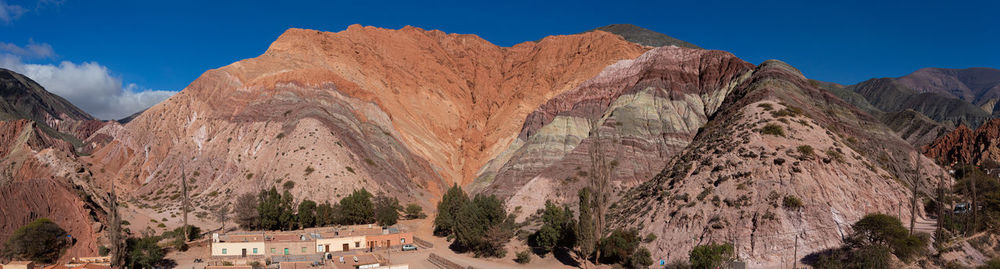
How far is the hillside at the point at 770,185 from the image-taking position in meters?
42.6

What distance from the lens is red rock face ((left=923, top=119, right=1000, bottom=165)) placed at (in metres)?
77.3

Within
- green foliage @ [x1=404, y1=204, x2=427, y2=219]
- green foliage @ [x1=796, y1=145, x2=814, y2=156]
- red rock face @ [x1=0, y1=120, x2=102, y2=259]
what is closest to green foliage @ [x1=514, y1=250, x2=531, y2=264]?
green foliage @ [x1=796, y1=145, x2=814, y2=156]

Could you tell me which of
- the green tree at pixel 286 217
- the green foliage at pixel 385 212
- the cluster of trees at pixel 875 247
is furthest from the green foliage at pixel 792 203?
the green tree at pixel 286 217

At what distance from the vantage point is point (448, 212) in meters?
67.2

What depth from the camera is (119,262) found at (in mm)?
42531

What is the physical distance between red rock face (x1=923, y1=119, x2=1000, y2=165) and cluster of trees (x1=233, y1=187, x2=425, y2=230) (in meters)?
72.6

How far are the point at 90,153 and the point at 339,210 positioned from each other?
6058 centimetres

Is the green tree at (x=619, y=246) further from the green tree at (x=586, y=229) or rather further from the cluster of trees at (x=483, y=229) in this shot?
the cluster of trees at (x=483, y=229)

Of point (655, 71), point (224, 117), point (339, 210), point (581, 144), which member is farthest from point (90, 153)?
point (655, 71)

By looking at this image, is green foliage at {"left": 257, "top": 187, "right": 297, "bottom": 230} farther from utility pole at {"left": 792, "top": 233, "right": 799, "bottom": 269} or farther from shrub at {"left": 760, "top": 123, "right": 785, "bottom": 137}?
shrub at {"left": 760, "top": 123, "right": 785, "bottom": 137}

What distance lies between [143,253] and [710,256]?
43.1 metres

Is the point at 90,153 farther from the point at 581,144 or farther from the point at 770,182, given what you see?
the point at 770,182

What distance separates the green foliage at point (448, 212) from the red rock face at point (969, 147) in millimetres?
63141

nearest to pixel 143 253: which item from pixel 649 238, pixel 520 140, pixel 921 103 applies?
pixel 649 238
